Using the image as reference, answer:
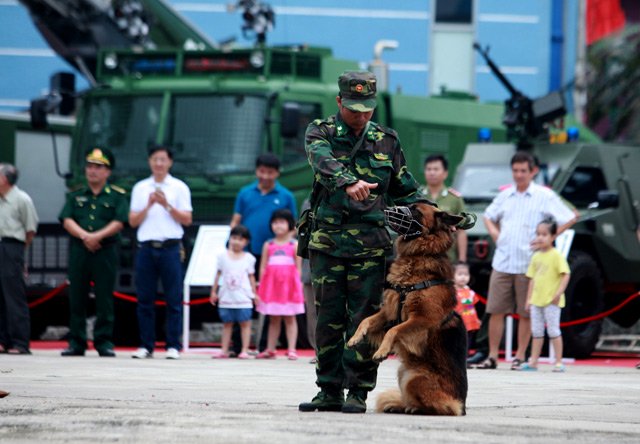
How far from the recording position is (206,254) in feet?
56.1

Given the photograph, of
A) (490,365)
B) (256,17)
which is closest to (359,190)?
(490,365)

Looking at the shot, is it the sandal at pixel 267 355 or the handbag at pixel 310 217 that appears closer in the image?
the handbag at pixel 310 217

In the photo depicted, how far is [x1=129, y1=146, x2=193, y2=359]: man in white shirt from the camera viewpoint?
14711 millimetres

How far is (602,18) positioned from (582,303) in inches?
929

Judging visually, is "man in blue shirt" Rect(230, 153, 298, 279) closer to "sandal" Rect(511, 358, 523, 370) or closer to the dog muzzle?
"sandal" Rect(511, 358, 523, 370)

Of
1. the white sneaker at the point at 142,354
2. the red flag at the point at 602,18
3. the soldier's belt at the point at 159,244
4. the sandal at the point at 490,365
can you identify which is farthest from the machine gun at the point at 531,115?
the red flag at the point at 602,18

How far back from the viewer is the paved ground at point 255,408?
711 cm

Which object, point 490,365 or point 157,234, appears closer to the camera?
point 490,365

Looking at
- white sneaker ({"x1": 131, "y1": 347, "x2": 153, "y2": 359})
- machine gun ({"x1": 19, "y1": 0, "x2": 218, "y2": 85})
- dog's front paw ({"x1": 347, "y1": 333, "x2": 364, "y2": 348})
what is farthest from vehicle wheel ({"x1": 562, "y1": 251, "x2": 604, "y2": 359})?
dog's front paw ({"x1": 347, "y1": 333, "x2": 364, "y2": 348})

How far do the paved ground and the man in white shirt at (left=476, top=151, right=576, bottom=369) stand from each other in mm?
1144

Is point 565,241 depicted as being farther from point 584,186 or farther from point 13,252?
point 13,252

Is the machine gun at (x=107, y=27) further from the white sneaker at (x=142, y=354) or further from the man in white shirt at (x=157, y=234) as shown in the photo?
the white sneaker at (x=142, y=354)

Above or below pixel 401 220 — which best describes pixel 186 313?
below

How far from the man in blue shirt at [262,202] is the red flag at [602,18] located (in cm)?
2257
